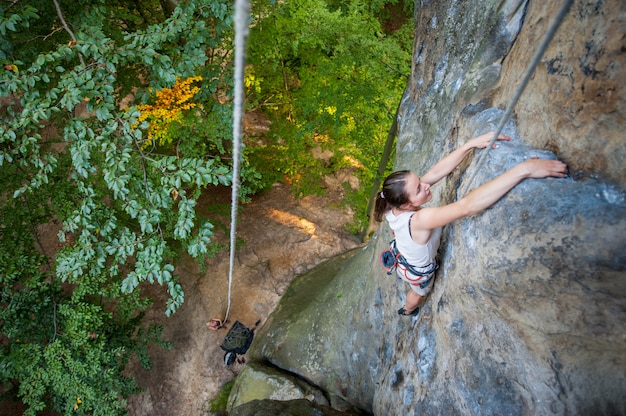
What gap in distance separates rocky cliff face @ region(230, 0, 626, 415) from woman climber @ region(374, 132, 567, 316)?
0.09m

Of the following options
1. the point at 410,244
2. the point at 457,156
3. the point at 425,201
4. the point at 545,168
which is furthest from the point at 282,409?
the point at 545,168

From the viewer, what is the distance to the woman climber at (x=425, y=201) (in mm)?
2127

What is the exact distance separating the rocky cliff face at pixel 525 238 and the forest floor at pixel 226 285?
495 centimetres

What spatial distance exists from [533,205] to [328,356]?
511cm

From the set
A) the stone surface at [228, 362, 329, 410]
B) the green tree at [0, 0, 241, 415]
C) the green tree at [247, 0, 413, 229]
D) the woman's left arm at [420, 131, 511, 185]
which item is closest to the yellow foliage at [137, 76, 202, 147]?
the green tree at [0, 0, 241, 415]

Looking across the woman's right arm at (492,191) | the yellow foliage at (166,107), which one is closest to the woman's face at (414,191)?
the woman's right arm at (492,191)

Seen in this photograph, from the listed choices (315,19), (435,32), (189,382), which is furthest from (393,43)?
(189,382)

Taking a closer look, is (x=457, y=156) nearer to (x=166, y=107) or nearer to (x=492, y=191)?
(x=492, y=191)

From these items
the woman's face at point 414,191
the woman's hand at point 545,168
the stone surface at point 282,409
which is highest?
the woman's hand at point 545,168

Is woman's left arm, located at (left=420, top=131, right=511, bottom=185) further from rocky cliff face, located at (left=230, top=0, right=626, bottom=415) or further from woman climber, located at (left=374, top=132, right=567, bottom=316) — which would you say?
rocky cliff face, located at (left=230, top=0, right=626, bottom=415)

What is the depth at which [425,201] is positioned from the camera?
2764 millimetres

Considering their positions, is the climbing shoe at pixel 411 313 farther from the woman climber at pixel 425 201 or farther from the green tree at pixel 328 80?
the green tree at pixel 328 80

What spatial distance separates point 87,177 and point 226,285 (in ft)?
16.3

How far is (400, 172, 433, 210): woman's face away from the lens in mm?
2635
